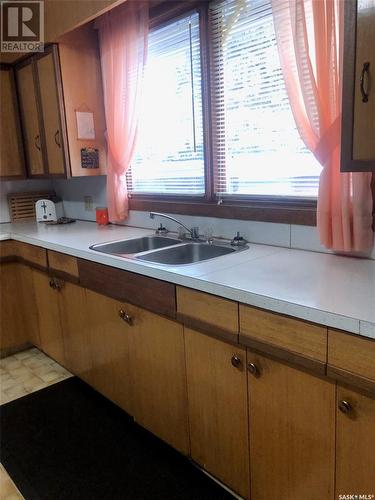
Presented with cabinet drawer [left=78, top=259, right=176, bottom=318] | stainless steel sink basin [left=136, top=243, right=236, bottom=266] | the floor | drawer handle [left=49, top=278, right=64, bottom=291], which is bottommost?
the floor

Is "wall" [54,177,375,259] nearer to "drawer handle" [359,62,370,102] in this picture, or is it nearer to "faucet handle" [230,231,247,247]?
"faucet handle" [230,231,247,247]

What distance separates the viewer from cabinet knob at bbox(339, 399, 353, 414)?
1.07 metres

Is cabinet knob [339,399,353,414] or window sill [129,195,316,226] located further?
window sill [129,195,316,226]

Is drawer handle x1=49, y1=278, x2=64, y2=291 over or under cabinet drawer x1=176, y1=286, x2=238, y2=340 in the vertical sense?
under

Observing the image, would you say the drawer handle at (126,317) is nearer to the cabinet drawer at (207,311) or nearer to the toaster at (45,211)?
the cabinet drawer at (207,311)

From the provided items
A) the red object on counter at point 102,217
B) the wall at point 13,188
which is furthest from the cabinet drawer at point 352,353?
the wall at point 13,188

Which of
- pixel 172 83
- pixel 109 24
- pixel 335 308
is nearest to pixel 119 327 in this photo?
pixel 335 308

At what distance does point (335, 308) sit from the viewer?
3.51 feet

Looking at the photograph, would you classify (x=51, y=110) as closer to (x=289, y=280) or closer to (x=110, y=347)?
(x=110, y=347)

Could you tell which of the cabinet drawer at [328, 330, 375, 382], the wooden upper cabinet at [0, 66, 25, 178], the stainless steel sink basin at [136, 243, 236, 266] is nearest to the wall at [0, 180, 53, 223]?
the wooden upper cabinet at [0, 66, 25, 178]

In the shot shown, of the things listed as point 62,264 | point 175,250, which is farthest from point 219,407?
point 62,264

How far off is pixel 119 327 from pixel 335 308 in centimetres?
113

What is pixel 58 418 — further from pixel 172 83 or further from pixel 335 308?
pixel 172 83

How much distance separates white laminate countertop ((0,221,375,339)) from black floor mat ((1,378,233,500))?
0.86 m
